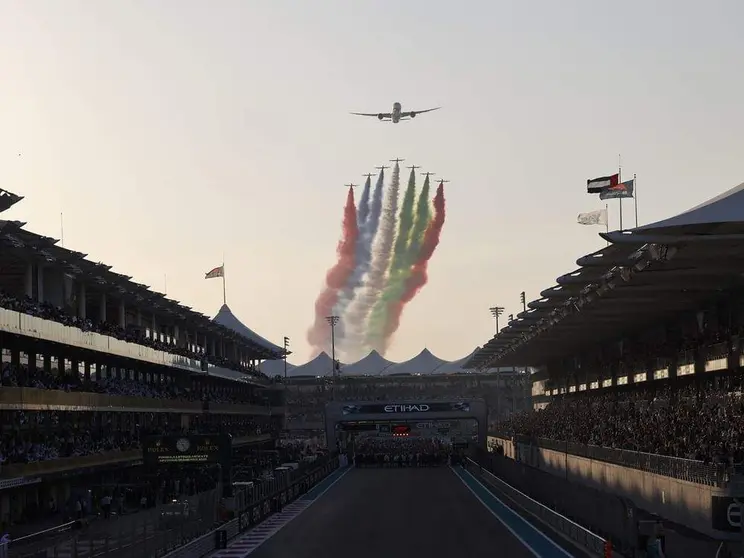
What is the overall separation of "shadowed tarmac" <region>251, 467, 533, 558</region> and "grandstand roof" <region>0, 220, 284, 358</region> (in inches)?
631

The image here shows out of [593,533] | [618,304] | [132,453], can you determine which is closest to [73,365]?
[132,453]

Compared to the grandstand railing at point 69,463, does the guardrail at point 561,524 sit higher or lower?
lower

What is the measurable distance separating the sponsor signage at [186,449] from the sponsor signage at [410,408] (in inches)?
2176

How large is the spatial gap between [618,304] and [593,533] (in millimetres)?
29003

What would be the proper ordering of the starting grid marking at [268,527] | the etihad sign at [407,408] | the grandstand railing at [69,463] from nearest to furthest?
1. the starting grid marking at [268,527]
2. the grandstand railing at [69,463]
3. the etihad sign at [407,408]

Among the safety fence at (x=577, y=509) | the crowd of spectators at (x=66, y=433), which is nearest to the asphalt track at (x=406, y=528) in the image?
the safety fence at (x=577, y=509)

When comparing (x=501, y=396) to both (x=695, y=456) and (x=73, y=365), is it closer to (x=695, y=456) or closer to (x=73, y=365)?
(x=73, y=365)

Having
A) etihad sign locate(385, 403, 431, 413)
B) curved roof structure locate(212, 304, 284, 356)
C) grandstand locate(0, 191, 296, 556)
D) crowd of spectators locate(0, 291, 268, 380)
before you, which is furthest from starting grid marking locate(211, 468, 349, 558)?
curved roof structure locate(212, 304, 284, 356)

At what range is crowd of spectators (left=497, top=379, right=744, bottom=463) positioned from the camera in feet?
132

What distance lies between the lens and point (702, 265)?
44.9 m

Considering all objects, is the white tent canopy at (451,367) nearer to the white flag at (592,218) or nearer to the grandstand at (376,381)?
the grandstand at (376,381)

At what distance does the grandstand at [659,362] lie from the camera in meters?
36.9

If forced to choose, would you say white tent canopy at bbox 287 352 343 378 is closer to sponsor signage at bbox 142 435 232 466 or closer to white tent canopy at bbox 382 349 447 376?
white tent canopy at bbox 382 349 447 376

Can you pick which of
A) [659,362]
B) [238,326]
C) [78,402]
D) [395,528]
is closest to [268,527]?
[395,528]
